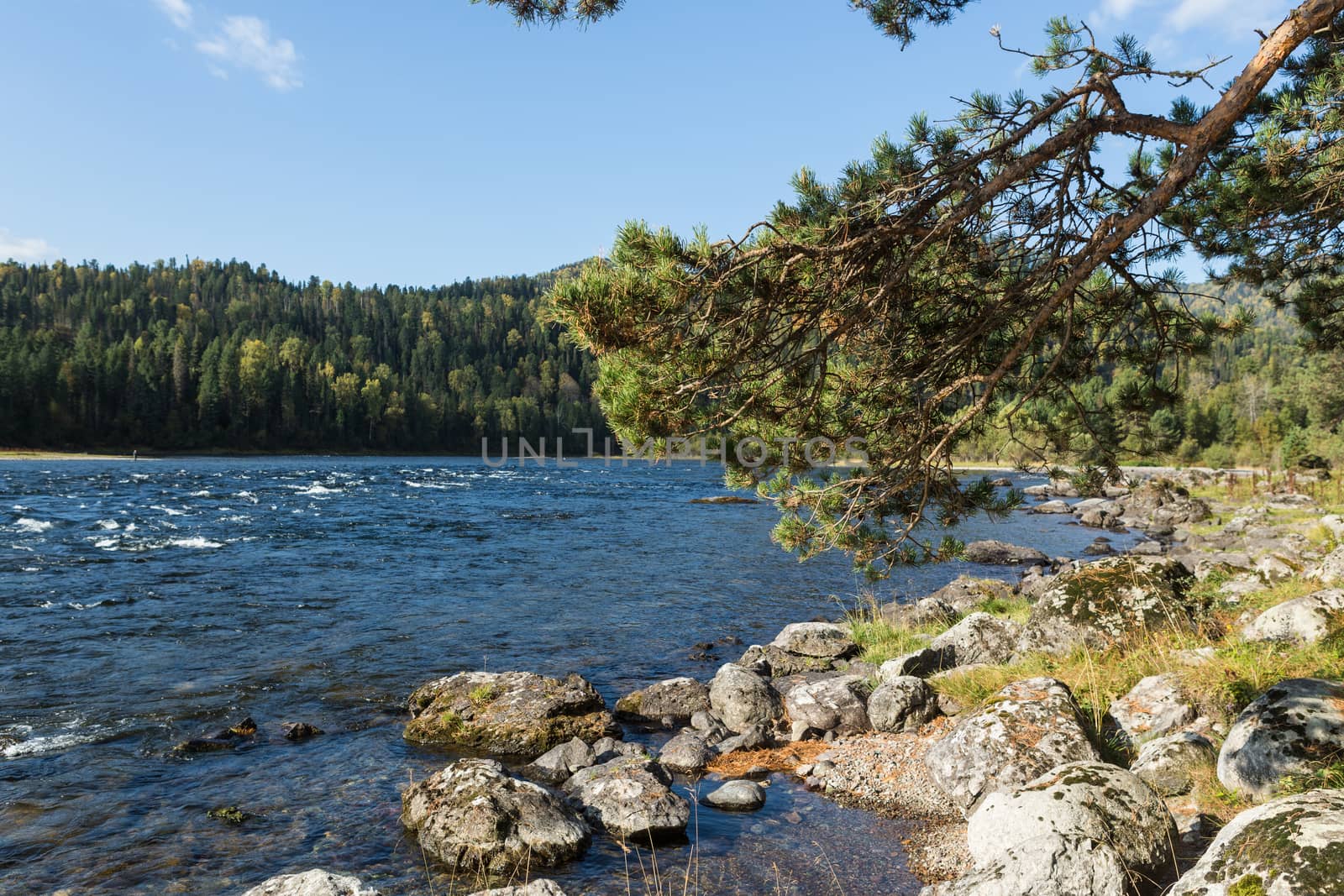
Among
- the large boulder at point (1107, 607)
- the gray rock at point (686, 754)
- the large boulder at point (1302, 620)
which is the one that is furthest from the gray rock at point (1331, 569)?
the gray rock at point (686, 754)

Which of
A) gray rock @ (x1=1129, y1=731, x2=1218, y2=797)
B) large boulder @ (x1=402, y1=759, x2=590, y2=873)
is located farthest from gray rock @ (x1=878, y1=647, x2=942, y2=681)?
large boulder @ (x1=402, y1=759, x2=590, y2=873)

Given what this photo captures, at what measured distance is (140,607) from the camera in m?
15.2

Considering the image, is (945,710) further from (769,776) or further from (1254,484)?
(1254,484)

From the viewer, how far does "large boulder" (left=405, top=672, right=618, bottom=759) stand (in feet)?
30.0

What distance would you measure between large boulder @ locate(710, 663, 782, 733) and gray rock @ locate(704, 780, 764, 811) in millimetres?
1735

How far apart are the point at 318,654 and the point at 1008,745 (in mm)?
10378

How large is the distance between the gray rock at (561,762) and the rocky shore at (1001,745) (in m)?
0.03

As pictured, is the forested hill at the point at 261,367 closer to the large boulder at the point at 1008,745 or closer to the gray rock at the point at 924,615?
the gray rock at the point at 924,615

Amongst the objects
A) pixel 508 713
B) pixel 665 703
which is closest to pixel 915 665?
pixel 665 703

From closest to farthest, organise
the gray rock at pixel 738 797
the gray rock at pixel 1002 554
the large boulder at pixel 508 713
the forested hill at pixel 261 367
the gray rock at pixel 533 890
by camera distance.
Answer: the gray rock at pixel 533 890 → the gray rock at pixel 738 797 → the large boulder at pixel 508 713 → the gray rock at pixel 1002 554 → the forested hill at pixel 261 367

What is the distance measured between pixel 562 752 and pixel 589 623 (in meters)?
6.53

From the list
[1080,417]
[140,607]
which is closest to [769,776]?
[1080,417]

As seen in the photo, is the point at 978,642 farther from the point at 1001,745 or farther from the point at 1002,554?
the point at 1002,554

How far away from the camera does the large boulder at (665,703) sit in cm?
1003
